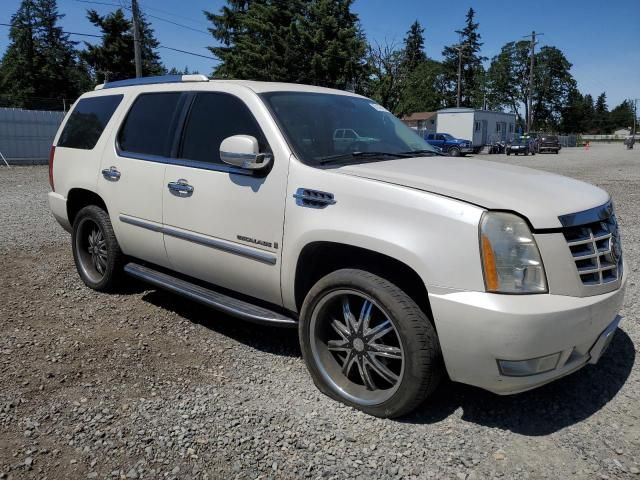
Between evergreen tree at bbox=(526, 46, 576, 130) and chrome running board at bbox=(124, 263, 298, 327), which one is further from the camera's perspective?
evergreen tree at bbox=(526, 46, 576, 130)

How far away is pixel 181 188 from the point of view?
387 cm

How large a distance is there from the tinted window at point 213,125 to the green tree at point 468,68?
9220cm

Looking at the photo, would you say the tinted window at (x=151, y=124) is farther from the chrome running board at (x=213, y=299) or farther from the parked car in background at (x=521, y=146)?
the parked car in background at (x=521, y=146)

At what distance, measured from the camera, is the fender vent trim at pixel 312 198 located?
3.04 metres

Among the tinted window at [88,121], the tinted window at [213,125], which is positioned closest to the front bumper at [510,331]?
the tinted window at [213,125]

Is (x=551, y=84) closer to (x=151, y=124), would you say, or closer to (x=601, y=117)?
(x=601, y=117)

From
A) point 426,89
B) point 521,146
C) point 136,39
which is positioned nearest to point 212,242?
point 136,39

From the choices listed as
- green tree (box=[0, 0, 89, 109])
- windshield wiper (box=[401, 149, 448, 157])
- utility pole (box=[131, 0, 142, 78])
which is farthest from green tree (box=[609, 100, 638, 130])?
windshield wiper (box=[401, 149, 448, 157])

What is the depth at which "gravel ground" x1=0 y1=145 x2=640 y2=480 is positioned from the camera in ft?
8.54

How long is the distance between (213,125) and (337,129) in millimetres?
888

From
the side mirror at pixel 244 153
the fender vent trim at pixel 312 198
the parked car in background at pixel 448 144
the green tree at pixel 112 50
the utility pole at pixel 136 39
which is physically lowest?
the fender vent trim at pixel 312 198

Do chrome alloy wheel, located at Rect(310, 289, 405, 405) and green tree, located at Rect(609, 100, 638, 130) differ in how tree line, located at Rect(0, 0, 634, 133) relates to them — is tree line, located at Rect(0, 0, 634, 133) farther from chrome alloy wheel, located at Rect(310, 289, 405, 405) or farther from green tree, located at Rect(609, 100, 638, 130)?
chrome alloy wheel, located at Rect(310, 289, 405, 405)

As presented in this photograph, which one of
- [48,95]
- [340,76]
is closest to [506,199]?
[340,76]

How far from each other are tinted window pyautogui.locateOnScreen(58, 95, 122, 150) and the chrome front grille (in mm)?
3890
